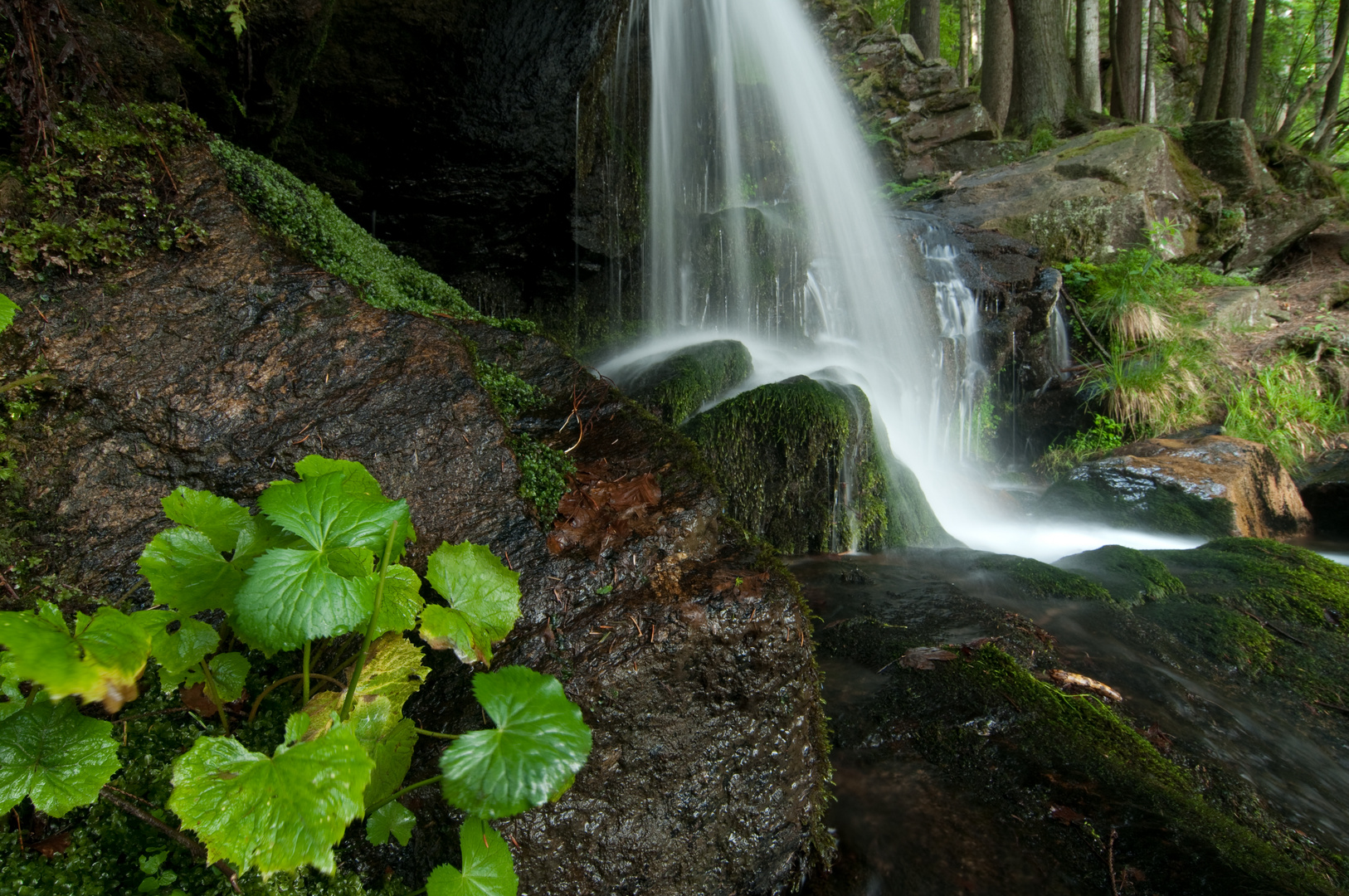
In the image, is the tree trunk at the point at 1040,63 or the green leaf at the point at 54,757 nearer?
the green leaf at the point at 54,757

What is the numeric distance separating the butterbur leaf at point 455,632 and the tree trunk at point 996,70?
1637cm

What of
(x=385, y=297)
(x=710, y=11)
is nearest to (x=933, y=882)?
(x=385, y=297)

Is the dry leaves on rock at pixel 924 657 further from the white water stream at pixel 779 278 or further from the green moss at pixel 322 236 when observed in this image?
the white water stream at pixel 779 278

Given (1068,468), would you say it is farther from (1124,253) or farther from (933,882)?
(933,882)

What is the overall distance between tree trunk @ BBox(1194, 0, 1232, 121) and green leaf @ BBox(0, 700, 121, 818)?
20.3 metres

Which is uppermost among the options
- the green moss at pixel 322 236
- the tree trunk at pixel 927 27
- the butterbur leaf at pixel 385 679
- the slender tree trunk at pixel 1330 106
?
the tree trunk at pixel 927 27

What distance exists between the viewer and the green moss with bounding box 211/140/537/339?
2.61 meters

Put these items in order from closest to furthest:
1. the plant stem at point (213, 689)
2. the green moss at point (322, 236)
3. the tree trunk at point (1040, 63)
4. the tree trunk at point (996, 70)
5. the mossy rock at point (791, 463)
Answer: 1. the plant stem at point (213, 689)
2. the green moss at point (322, 236)
3. the mossy rock at point (791, 463)
4. the tree trunk at point (1040, 63)
5. the tree trunk at point (996, 70)

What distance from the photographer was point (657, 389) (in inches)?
198

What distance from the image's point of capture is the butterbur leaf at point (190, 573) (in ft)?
4.43

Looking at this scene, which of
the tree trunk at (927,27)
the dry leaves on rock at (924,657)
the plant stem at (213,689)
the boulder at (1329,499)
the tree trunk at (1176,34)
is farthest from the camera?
the tree trunk at (1176,34)

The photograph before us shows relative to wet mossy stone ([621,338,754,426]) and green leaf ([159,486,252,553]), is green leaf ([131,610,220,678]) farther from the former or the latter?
wet mossy stone ([621,338,754,426])

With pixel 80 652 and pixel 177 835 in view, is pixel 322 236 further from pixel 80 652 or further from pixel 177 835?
pixel 177 835

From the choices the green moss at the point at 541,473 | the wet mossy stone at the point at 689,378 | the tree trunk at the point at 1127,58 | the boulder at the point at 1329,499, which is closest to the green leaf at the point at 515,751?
the green moss at the point at 541,473
